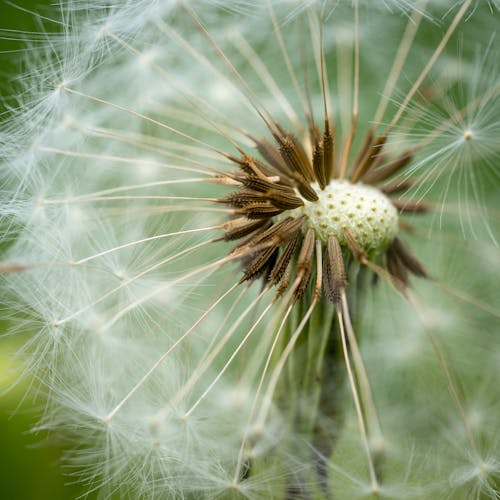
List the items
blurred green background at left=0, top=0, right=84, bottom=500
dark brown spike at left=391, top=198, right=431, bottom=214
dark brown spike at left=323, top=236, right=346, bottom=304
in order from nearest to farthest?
1. dark brown spike at left=323, top=236, right=346, bottom=304
2. dark brown spike at left=391, top=198, right=431, bottom=214
3. blurred green background at left=0, top=0, right=84, bottom=500

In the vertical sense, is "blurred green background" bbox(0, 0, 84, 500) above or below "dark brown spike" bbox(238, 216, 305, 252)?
Answer: below

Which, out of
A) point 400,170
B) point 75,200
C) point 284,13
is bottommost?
point 75,200

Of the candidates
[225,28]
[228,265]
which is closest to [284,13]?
[225,28]

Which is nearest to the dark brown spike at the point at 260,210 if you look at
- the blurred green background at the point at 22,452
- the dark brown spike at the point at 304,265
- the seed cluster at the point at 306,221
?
the seed cluster at the point at 306,221

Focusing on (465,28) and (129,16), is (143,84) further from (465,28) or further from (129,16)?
(465,28)

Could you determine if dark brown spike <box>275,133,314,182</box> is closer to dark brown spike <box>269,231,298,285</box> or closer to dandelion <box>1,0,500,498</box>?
dandelion <box>1,0,500,498</box>

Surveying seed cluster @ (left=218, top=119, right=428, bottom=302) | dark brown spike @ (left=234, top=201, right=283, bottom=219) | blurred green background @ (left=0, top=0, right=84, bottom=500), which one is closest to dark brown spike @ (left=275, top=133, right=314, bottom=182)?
seed cluster @ (left=218, top=119, right=428, bottom=302)
